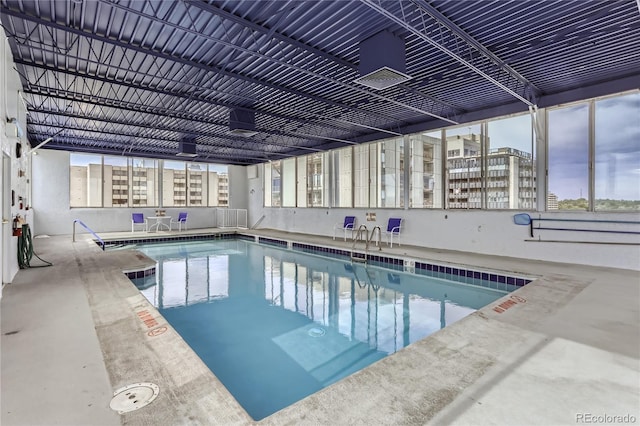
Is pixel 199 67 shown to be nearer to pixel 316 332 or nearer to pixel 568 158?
pixel 316 332

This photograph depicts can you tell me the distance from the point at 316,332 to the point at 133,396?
6.35ft

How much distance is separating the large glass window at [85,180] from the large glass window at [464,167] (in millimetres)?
11193

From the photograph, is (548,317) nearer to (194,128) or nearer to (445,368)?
(445,368)

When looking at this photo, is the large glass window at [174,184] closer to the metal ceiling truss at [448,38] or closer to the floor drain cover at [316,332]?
the floor drain cover at [316,332]

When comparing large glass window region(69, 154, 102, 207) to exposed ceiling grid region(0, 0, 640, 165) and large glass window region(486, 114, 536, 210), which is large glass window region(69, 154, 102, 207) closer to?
exposed ceiling grid region(0, 0, 640, 165)

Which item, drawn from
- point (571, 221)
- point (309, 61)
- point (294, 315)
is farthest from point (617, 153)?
point (294, 315)

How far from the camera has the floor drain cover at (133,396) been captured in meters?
1.53

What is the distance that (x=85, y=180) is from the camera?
10.6 metres

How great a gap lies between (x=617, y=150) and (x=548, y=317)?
Answer: 4038 millimetres

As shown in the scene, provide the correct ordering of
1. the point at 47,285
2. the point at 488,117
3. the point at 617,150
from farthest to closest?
the point at 488,117 < the point at 617,150 < the point at 47,285

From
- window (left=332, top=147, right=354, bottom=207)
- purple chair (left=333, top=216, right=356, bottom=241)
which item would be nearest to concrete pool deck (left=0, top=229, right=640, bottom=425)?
purple chair (left=333, top=216, right=356, bottom=241)

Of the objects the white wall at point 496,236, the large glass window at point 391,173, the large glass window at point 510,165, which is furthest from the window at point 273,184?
the large glass window at point 510,165

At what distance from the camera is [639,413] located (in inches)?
59.1

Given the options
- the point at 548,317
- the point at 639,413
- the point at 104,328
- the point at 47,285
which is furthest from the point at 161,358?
the point at 548,317
